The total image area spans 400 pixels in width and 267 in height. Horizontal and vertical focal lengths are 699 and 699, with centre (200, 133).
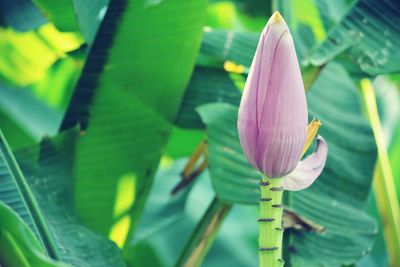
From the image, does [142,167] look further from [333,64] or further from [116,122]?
[333,64]

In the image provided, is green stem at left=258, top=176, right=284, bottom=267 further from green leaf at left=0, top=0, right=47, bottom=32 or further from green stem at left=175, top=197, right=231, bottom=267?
green leaf at left=0, top=0, right=47, bottom=32

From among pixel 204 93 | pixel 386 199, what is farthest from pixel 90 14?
pixel 386 199

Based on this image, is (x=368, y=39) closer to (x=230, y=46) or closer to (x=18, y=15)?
(x=230, y=46)

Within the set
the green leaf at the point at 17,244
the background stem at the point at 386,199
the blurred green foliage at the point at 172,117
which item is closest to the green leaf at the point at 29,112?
the blurred green foliage at the point at 172,117

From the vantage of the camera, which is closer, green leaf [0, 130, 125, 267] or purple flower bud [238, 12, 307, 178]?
purple flower bud [238, 12, 307, 178]

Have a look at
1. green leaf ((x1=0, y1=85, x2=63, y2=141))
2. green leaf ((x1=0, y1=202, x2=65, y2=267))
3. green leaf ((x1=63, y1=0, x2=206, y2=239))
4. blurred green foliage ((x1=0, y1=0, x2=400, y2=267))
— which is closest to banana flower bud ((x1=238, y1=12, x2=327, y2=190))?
green leaf ((x1=0, y1=202, x2=65, y2=267))

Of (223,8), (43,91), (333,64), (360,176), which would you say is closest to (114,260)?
(360,176)

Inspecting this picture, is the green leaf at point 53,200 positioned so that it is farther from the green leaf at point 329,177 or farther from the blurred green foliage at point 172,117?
the green leaf at point 329,177
